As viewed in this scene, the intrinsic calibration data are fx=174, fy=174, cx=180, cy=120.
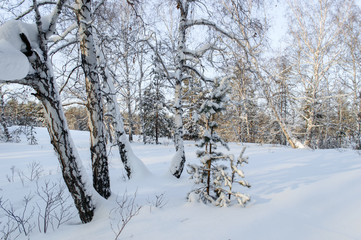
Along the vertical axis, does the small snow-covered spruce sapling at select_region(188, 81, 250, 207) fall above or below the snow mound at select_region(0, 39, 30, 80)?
below

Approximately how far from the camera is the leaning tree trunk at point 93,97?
2873 millimetres

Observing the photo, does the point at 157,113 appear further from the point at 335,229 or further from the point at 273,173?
the point at 335,229

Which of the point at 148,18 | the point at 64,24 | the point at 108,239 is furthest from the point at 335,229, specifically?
the point at 64,24

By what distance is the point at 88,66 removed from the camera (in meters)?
2.91

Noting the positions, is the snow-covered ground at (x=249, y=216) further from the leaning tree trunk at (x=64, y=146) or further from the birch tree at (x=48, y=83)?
the birch tree at (x=48, y=83)

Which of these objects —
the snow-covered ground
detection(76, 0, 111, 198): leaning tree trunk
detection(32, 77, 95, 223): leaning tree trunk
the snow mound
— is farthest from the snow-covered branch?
the snow mound

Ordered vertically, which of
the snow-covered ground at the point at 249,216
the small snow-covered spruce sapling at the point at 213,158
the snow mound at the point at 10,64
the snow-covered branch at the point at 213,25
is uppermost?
the snow-covered branch at the point at 213,25

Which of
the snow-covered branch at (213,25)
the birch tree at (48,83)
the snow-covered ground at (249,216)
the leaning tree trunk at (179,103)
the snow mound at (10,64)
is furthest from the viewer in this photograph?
the leaning tree trunk at (179,103)

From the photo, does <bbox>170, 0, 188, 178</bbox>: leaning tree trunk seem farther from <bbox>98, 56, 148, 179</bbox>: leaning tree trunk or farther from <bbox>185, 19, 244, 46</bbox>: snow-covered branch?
<bbox>98, 56, 148, 179</bbox>: leaning tree trunk

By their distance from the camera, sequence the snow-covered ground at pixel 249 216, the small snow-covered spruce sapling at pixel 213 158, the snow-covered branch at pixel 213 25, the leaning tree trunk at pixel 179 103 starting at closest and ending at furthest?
the snow-covered ground at pixel 249 216 < the small snow-covered spruce sapling at pixel 213 158 < the snow-covered branch at pixel 213 25 < the leaning tree trunk at pixel 179 103

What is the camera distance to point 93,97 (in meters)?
2.96

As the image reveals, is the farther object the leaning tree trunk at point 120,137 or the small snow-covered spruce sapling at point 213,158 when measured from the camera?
the leaning tree trunk at point 120,137

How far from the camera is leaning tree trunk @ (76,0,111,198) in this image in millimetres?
2873

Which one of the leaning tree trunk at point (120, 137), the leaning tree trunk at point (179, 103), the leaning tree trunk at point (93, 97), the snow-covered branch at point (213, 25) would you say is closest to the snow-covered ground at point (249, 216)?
the leaning tree trunk at point (93, 97)
